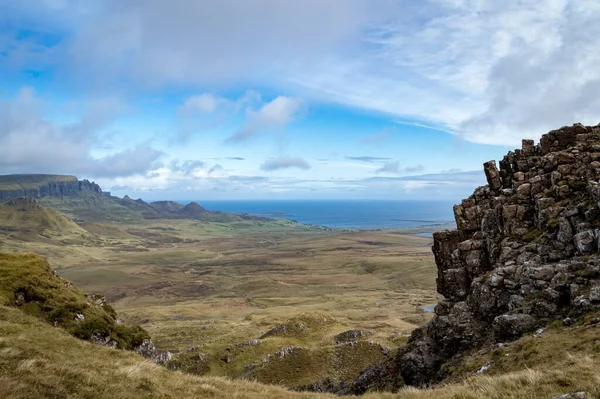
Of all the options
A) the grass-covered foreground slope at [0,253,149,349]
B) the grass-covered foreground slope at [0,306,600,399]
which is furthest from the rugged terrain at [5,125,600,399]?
the grass-covered foreground slope at [0,253,149,349]

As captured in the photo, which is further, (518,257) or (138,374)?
(518,257)

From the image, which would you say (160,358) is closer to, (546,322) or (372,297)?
(546,322)

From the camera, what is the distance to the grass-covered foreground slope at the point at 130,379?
15.9 meters

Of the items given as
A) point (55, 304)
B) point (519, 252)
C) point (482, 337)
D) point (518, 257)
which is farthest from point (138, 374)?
point (519, 252)

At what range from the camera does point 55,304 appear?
29.0m

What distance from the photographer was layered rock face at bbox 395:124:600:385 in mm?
27938

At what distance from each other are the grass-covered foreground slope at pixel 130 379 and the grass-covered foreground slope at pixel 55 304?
420cm

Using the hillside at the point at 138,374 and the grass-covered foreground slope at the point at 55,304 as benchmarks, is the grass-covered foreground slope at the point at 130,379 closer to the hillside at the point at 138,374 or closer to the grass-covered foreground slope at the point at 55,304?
the hillside at the point at 138,374

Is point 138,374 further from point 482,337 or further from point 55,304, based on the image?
point 482,337

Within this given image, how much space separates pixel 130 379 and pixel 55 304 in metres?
14.4

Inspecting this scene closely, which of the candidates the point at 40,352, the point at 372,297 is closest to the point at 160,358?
the point at 40,352

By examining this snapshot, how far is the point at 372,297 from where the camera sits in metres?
168

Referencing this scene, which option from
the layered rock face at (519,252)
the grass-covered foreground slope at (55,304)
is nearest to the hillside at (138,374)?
the grass-covered foreground slope at (55,304)

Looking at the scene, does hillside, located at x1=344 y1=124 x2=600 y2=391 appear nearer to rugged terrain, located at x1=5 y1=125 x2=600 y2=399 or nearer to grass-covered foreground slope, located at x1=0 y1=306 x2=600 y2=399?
rugged terrain, located at x1=5 y1=125 x2=600 y2=399
